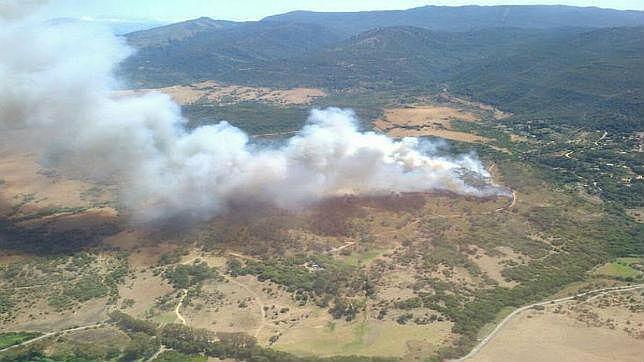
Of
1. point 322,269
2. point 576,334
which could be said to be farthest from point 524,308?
point 322,269

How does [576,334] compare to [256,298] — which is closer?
[576,334]

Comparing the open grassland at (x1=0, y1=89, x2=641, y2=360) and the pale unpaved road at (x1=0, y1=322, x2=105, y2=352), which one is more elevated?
the open grassland at (x1=0, y1=89, x2=641, y2=360)

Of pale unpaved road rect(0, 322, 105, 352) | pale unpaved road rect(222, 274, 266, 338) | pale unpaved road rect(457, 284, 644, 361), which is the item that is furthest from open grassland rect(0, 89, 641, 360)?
pale unpaved road rect(0, 322, 105, 352)

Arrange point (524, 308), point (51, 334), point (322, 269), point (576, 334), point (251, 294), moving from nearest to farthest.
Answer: point (576, 334), point (51, 334), point (524, 308), point (251, 294), point (322, 269)

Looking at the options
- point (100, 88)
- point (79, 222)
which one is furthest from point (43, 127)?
point (79, 222)

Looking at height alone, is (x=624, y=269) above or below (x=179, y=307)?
above

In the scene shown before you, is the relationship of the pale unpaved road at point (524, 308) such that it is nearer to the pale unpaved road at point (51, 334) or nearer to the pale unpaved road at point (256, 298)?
the pale unpaved road at point (256, 298)

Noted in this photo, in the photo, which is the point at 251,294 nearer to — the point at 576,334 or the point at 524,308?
the point at 524,308

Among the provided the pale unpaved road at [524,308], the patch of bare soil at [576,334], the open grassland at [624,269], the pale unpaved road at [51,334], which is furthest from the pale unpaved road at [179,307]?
the open grassland at [624,269]

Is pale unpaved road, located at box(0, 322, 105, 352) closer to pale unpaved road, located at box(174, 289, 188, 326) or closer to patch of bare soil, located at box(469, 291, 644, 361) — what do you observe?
pale unpaved road, located at box(174, 289, 188, 326)

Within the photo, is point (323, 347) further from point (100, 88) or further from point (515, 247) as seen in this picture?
point (100, 88)

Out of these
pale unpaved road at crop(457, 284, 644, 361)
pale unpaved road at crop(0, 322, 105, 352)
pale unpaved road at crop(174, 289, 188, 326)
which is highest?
pale unpaved road at crop(457, 284, 644, 361)
